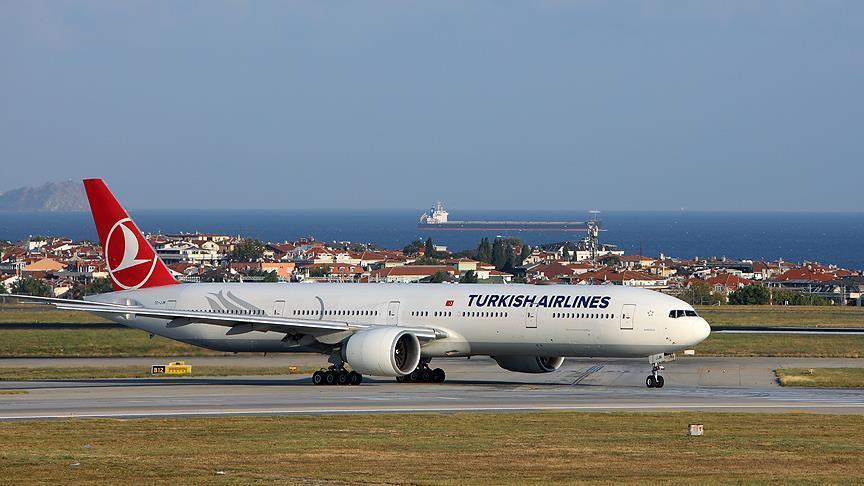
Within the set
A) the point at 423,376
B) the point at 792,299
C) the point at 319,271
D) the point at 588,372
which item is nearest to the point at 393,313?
the point at 423,376

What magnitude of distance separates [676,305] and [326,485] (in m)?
26.3

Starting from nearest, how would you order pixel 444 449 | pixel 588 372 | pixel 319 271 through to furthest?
pixel 444 449, pixel 588 372, pixel 319 271

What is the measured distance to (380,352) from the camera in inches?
1860

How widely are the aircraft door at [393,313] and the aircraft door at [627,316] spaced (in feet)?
29.9

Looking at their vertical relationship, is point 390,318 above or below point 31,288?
above

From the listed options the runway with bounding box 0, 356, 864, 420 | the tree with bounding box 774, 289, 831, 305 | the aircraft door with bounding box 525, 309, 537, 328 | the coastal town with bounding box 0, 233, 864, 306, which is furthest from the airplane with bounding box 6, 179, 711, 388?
the tree with bounding box 774, 289, 831, 305

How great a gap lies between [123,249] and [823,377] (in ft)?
98.5

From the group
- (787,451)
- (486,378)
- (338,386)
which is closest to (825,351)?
(486,378)

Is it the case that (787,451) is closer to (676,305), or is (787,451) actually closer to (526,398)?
(526,398)

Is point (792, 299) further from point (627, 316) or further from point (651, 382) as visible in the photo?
point (627, 316)

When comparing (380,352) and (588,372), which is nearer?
(380,352)

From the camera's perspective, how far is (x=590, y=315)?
4744cm

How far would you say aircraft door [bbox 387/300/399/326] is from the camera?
2008 inches

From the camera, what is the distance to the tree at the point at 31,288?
452ft
